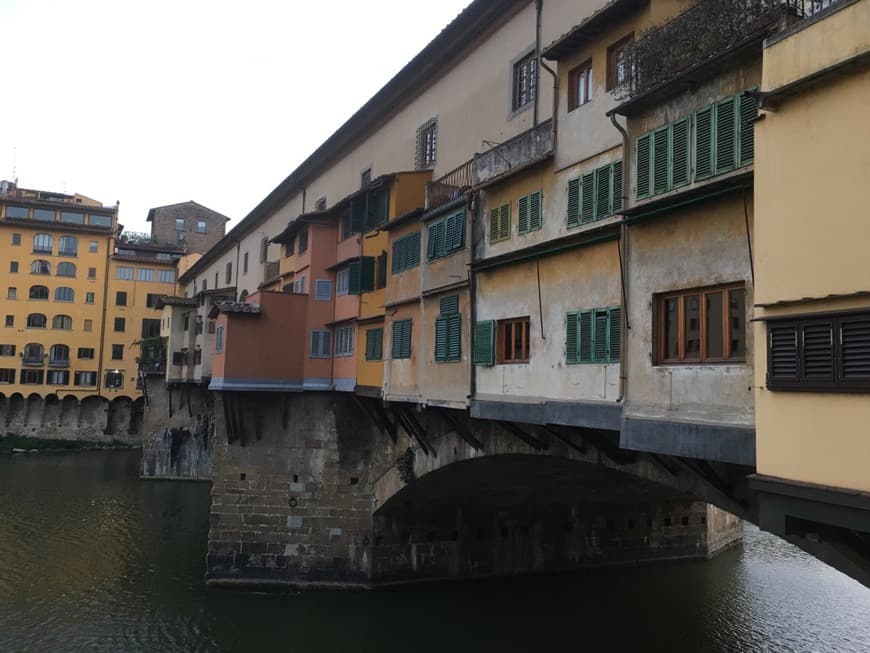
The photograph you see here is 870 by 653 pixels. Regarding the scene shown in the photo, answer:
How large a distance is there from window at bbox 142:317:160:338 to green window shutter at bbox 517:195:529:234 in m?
51.2

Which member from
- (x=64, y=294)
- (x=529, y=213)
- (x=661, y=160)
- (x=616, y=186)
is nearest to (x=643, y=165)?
(x=661, y=160)

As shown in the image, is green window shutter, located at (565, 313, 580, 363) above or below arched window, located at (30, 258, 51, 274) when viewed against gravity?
below

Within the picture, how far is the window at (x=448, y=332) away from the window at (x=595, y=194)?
13.1 ft

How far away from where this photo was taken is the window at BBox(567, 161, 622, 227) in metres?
9.49

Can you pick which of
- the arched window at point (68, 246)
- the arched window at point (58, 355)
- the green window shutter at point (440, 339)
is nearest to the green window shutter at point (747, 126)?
the green window shutter at point (440, 339)

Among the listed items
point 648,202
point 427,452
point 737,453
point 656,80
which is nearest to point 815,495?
point 737,453

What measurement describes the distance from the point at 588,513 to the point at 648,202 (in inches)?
650

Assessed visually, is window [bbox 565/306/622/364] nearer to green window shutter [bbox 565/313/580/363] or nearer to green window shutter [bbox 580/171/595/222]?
green window shutter [bbox 565/313/580/363]

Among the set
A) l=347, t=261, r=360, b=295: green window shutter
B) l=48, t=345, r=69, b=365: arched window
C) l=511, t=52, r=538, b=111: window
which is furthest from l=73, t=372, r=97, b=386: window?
l=511, t=52, r=538, b=111: window

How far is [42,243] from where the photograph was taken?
54969 millimetres

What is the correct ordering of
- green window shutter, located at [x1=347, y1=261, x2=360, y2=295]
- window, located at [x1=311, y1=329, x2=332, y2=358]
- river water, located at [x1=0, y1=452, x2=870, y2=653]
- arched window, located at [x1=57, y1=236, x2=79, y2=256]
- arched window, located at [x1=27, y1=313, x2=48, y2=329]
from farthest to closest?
arched window, located at [x1=57, y1=236, x2=79, y2=256] → arched window, located at [x1=27, y1=313, x2=48, y2=329] → window, located at [x1=311, y1=329, x2=332, y2=358] → green window shutter, located at [x1=347, y1=261, x2=360, y2=295] → river water, located at [x1=0, y1=452, x2=870, y2=653]

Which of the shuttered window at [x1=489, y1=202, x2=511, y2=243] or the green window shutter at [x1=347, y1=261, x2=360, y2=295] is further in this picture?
the green window shutter at [x1=347, y1=261, x2=360, y2=295]

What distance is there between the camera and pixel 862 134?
5723 millimetres

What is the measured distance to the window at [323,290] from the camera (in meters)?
21.2
